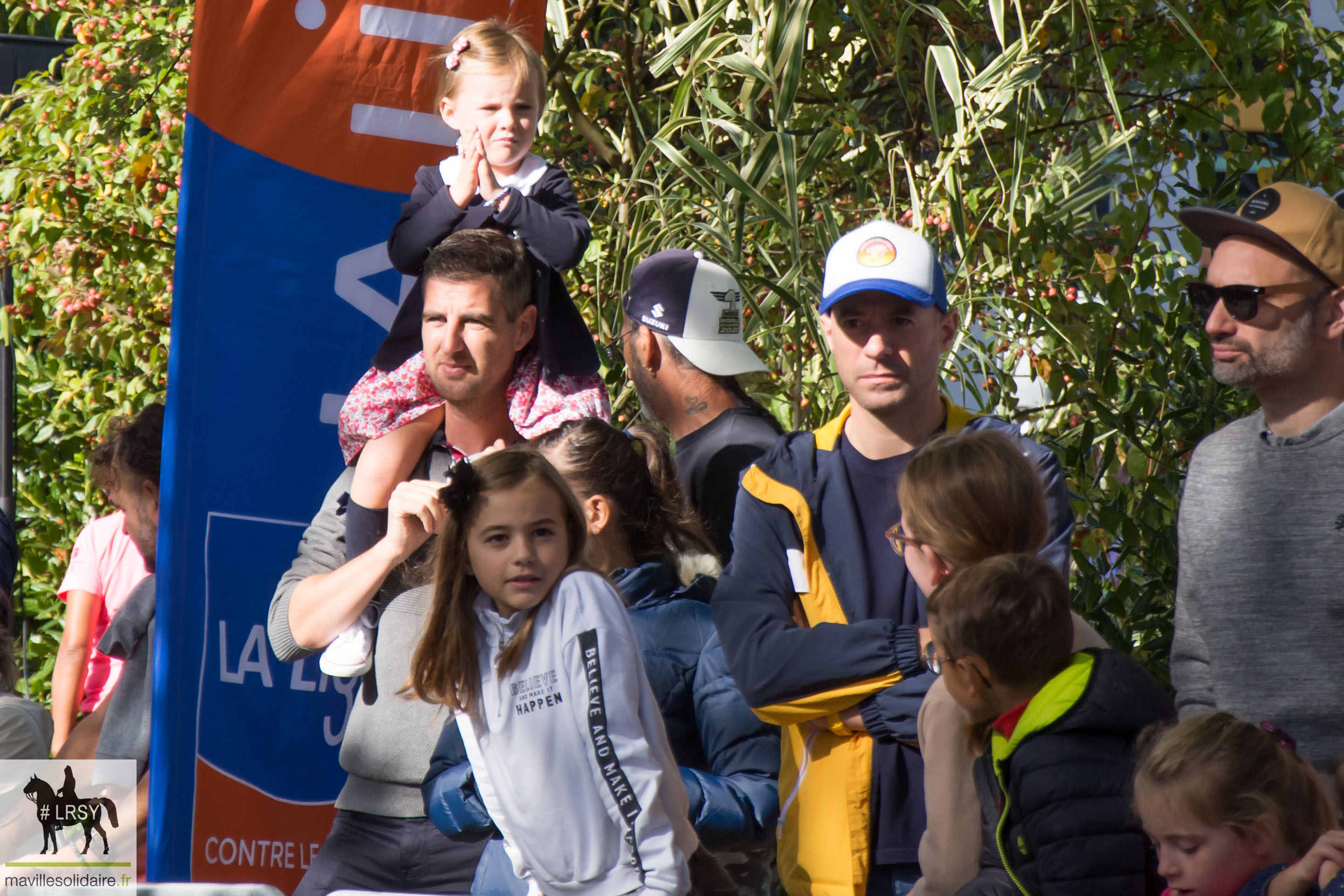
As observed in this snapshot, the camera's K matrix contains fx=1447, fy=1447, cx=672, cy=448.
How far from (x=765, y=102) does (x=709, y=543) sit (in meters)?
2.44

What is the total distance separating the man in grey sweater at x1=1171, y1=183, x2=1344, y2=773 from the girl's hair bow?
1.49m

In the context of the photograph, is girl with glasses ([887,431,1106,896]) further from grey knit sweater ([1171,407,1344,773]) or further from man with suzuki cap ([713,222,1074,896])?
grey knit sweater ([1171,407,1344,773])

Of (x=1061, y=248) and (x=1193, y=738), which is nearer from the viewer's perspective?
(x=1193, y=738)

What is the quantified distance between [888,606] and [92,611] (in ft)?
10.9

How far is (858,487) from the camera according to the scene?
2625 mm

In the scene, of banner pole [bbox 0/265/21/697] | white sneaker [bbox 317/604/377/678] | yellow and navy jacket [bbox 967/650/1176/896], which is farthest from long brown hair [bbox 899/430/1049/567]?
banner pole [bbox 0/265/21/697]

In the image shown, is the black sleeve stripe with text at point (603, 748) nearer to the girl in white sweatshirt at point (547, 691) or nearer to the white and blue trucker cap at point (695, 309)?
the girl in white sweatshirt at point (547, 691)

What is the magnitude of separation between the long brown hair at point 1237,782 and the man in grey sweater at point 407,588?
1.18 metres

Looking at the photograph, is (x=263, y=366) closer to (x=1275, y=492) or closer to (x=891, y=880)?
(x=891, y=880)

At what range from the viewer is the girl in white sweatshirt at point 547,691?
2076 millimetres

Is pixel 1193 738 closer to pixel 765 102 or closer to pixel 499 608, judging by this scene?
pixel 499 608

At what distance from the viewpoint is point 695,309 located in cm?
342

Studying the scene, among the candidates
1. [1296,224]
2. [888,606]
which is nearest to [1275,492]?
[1296,224]

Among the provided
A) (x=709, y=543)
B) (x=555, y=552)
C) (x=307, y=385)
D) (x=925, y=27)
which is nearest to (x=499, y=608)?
(x=555, y=552)
